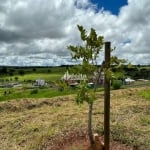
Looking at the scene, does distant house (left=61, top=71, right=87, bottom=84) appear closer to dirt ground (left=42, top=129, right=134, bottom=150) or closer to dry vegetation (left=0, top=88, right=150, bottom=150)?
dirt ground (left=42, top=129, right=134, bottom=150)

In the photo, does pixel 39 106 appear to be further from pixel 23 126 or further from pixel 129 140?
pixel 129 140

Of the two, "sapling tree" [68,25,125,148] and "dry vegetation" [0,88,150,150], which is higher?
"sapling tree" [68,25,125,148]

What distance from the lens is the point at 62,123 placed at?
1492 centimetres

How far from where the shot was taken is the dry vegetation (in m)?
13.4

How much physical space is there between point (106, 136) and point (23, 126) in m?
5.15

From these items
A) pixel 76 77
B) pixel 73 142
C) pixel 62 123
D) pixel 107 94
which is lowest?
pixel 73 142

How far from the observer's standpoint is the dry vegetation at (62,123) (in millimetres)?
13383

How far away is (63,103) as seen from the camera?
2000 centimetres

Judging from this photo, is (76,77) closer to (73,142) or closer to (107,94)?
(107,94)

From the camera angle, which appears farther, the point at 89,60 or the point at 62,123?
the point at 62,123

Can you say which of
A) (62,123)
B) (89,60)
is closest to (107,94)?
(89,60)

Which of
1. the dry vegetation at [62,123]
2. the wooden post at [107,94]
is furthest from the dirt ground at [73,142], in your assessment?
the wooden post at [107,94]

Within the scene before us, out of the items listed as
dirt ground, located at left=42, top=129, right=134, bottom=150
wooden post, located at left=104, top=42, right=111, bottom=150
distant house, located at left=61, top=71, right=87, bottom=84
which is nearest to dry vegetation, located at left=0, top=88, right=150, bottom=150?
dirt ground, located at left=42, top=129, right=134, bottom=150

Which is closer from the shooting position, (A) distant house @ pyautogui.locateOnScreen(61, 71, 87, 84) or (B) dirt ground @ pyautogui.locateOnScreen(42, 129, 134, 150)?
(A) distant house @ pyautogui.locateOnScreen(61, 71, 87, 84)
